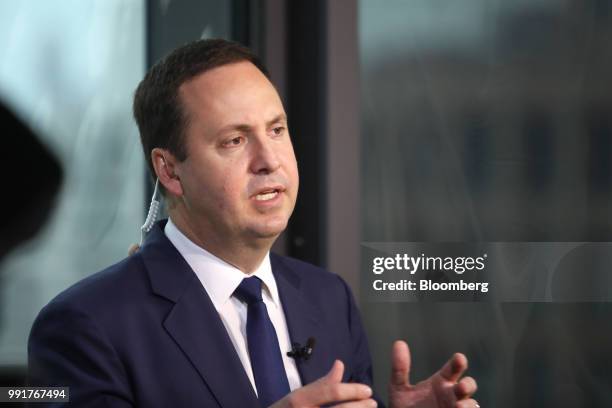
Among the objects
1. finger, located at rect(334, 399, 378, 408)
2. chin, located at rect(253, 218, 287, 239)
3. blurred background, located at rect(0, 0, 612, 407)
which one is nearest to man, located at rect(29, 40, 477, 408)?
chin, located at rect(253, 218, 287, 239)

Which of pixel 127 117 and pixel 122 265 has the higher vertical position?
pixel 127 117

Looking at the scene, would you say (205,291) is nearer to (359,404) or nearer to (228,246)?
(228,246)

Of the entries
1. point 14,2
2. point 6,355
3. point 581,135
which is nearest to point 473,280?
point 581,135

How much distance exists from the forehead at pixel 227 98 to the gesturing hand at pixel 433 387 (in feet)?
1.64

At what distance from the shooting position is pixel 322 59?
6.78ft

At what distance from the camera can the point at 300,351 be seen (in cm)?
152

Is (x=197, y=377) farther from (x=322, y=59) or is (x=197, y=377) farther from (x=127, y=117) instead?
(x=322, y=59)

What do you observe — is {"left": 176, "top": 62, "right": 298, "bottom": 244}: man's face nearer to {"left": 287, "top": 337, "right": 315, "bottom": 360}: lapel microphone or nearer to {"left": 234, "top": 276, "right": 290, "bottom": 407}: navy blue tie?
{"left": 234, "top": 276, "right": 290, "bottom": 407}: navy blue tie

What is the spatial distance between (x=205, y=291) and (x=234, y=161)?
0.82 ft

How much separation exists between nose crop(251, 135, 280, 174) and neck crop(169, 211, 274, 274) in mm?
132

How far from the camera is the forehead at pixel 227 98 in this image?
1.48 metres

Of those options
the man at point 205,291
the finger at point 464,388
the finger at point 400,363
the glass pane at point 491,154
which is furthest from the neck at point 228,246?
the glass pane at point 491,154

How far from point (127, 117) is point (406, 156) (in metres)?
0.72

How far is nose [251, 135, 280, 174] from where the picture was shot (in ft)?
4.80
